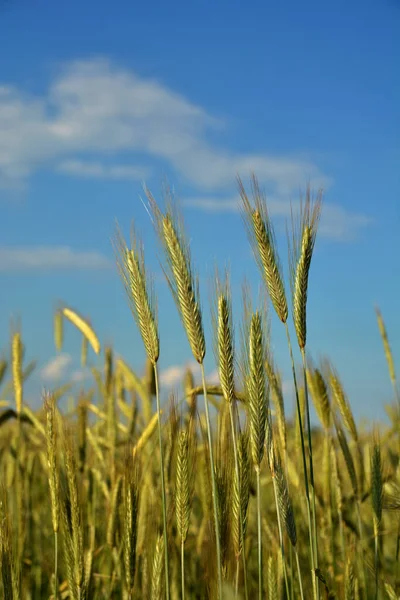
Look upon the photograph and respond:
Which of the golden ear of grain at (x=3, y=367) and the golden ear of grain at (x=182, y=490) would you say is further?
the golden ear of grain at (x=3, y=367)

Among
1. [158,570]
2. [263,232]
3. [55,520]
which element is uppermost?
[263,232]

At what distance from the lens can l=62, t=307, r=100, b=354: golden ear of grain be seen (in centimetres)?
427

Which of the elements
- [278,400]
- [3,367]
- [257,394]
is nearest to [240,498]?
[257,394]

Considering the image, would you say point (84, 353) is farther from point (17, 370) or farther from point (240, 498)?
point (240, 498)

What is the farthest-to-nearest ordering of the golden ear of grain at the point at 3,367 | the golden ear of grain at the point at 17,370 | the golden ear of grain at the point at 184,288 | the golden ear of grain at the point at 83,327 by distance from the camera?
the golden ear of grain at the point at 3,367, the golden ear of grain at the point at 83,327, the golden ear of grain at the point at 17,370, the golden ear of grain at the point at 184,288

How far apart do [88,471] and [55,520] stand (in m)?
1.76

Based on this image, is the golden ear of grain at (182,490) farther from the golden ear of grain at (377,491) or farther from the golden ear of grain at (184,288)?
the golden ear of grain at (377,491)

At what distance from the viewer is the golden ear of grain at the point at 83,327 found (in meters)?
4.27

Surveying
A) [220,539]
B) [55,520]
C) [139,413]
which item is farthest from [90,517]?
[220,539]

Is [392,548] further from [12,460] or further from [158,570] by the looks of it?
[158,570]

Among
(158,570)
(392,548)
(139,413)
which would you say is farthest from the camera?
(392,548)

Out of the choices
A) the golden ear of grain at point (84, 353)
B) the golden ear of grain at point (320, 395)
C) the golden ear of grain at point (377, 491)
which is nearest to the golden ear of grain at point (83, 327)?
the golden ear of grain at point (84, 353)

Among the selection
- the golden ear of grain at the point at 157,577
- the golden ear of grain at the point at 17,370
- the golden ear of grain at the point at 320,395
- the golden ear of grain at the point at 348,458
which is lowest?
the golden ear of grain at the point at 157,577

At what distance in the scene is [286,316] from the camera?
2.27 metres
